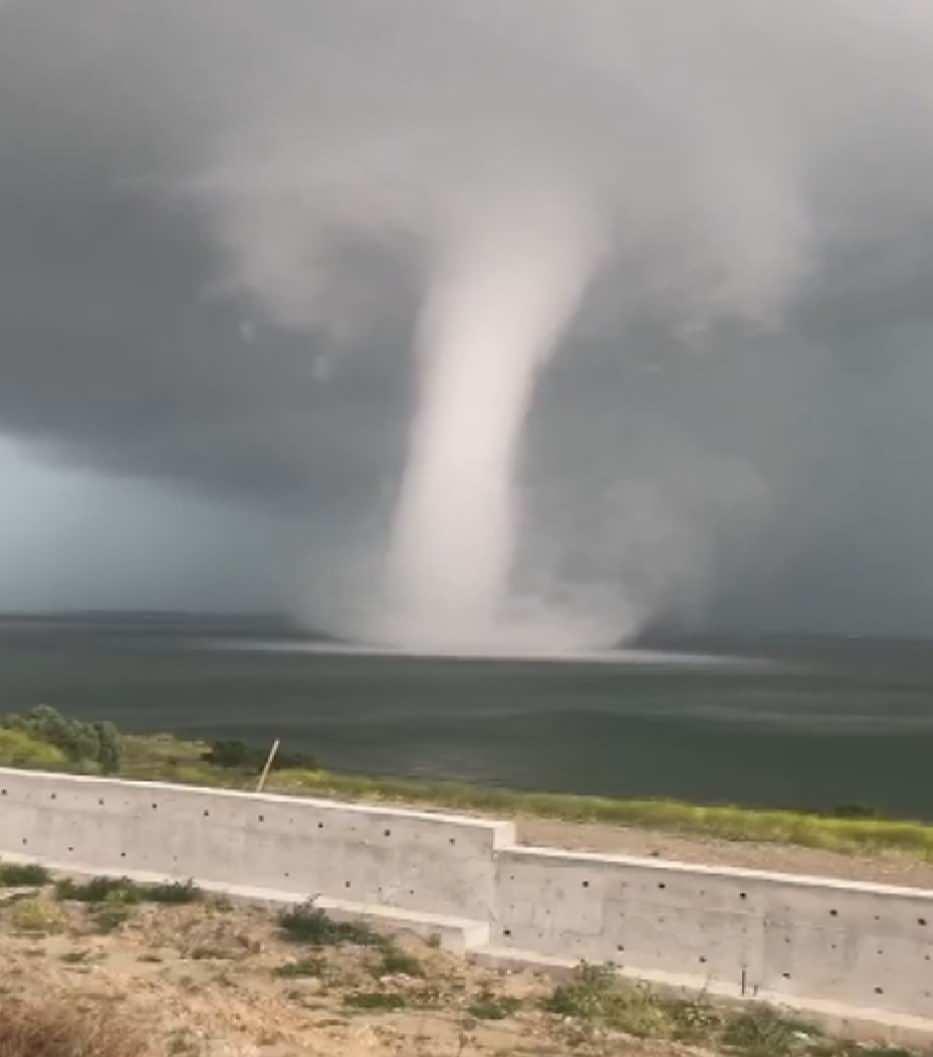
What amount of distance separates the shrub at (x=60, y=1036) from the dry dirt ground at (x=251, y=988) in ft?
1.48

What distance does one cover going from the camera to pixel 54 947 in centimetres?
1377

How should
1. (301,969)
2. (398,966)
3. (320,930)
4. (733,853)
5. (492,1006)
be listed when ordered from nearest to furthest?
1. (492,1006)
2. (301,969)
3. (398,966)
4. (320,930)
5. (733,853)

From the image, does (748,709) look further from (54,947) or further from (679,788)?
(54,947)

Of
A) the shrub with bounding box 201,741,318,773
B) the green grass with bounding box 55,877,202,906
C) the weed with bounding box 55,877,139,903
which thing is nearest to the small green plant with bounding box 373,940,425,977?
the green grass with bounding box 55,877,202,906

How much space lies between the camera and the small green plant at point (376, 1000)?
12.1 m

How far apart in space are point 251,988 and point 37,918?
12.1 feet

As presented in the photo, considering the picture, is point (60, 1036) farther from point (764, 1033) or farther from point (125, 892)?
point (125, 892)

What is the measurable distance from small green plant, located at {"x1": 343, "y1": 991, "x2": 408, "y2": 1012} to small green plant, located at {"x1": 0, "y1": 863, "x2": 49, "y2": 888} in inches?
246

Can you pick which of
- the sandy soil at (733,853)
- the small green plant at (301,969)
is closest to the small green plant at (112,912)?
the small green plant at (301,969)

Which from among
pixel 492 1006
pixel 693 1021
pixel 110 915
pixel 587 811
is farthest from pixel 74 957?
pixel 587 811

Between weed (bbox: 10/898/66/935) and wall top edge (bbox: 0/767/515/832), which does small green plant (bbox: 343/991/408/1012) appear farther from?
weed (bbox: 10/898/66/935)

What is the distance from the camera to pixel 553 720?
91688mm

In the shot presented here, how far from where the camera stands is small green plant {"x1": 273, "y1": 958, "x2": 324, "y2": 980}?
13117 mm

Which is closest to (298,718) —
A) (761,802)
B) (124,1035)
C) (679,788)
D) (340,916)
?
(679,788)
